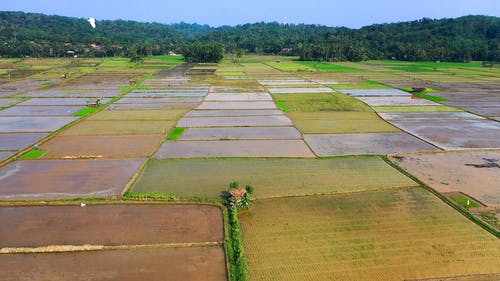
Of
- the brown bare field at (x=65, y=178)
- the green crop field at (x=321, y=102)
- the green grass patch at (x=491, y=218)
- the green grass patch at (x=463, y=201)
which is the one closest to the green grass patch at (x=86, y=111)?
the brown bare field at (x=65, y=178)

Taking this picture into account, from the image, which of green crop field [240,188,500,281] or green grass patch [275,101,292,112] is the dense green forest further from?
green crop field [240,188,500,281]

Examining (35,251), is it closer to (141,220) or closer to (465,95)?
(141,220)

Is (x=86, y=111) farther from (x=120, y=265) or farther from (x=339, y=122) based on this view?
(x=120, y=265)

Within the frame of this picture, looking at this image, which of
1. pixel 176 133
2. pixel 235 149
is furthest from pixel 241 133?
pixel 176 133

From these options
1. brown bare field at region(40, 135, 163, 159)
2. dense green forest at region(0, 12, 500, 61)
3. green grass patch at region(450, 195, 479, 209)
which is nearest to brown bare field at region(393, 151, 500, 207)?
green grass patch at region(450, 195, 479, 209)

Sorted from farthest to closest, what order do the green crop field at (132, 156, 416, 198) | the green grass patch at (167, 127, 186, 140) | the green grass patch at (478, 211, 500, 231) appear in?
the green grass patch at (167, 127, 186, 140) < the green crop field at (132, 156, 416, 198) < the green grass patch at (478, 211, 500, 231)

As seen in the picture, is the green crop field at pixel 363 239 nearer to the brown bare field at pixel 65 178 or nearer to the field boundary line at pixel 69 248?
the field boundary line at pixel 69 248
